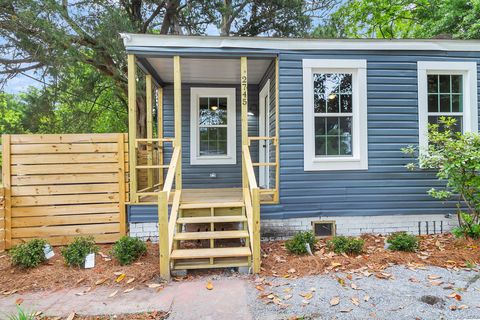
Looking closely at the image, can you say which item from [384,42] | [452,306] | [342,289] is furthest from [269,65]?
[452,306]

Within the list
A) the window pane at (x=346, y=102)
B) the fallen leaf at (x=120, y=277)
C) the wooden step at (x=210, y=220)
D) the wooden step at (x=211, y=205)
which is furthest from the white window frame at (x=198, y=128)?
the fallen leaf at (x=120, y=277)

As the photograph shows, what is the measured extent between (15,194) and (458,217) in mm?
6811

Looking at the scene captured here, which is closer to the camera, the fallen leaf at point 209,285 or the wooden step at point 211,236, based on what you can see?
the fallen leaf at point 209,285

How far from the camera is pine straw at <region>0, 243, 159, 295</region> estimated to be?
3.11m

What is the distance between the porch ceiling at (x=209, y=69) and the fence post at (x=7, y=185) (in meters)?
2.46

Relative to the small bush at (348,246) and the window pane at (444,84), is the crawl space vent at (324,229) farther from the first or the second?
the window pane at (444,84)

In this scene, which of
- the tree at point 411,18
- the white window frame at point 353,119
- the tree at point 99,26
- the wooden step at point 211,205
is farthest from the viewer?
the tree at point 411,18

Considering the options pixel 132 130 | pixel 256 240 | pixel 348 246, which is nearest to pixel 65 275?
pixel 132 130

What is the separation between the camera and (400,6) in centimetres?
1261

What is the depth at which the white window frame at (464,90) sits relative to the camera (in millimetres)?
4676

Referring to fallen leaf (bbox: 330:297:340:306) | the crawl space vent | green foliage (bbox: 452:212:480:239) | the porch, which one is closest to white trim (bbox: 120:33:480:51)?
the porch

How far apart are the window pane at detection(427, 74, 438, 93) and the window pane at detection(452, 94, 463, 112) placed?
0.34 m

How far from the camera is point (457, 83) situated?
4848mm

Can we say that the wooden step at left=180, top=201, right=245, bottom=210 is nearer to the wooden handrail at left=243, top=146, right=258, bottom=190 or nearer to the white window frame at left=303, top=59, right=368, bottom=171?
the wooden handrail at left=243, top=146, right=258, bottom=190
